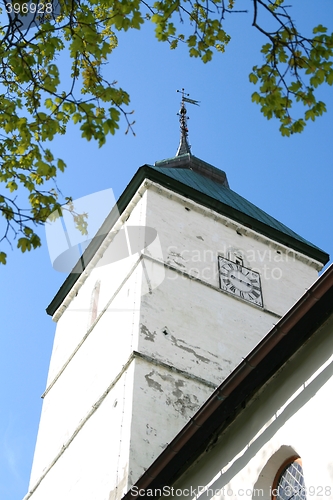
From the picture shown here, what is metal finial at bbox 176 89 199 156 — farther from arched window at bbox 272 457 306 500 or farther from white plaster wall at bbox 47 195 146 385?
arched window at bbox 272 457 306 500

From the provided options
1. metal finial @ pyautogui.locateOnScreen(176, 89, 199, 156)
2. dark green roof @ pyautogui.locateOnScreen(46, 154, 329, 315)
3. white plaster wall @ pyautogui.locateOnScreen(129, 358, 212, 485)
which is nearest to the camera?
white plaster wall @ pyautogui.locateOnScreen(129, 358, 212, 485)

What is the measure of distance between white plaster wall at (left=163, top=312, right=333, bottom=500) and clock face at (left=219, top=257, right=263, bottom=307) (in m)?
8.29

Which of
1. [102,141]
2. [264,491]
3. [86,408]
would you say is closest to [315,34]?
[102,141]

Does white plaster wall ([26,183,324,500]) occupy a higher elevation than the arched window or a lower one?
higher

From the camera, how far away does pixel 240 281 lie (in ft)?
55.8

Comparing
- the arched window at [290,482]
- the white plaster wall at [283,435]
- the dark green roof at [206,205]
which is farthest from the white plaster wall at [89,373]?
the arched window at [290,482]

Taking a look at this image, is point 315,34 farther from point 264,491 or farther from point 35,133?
point 264,491

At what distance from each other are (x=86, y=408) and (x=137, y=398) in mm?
2110

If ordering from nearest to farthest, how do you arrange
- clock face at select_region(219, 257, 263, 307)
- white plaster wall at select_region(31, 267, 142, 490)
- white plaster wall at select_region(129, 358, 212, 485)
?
white plaster wall at select_region(129, 358, 212, 485)
white plaster wall at select_region(31, 267, 142, 490)
clock face at select_region(219, 257, 263, 307)

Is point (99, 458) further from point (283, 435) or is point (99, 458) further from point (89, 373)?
point (283, 435)

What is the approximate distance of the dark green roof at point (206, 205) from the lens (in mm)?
18156

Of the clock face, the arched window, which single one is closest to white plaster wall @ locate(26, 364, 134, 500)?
the clock face

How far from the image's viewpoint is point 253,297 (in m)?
16.7

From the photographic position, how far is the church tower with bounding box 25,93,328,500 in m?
12.8
